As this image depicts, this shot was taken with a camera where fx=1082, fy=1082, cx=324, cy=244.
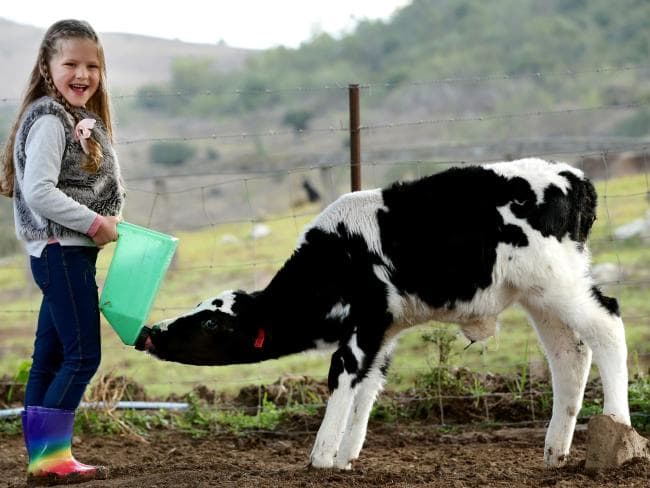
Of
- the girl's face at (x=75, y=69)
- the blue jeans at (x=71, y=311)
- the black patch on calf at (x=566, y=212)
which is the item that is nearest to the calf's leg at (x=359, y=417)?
the black patch on calf at (x=566, y=212)

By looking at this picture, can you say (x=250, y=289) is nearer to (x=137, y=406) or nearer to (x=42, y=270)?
(x=137, y=406)

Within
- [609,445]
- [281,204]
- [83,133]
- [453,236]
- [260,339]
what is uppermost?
[281,204]

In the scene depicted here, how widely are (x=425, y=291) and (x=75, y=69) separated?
2.11 metres

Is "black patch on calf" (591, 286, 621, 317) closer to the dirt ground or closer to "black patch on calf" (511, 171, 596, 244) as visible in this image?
"black patch on calf" (511, 171, 596, 244)

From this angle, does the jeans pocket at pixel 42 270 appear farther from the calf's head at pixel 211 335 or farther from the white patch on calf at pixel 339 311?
the white patch on calf at pixel 339 311

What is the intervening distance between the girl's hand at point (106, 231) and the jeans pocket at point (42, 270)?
0.91ft

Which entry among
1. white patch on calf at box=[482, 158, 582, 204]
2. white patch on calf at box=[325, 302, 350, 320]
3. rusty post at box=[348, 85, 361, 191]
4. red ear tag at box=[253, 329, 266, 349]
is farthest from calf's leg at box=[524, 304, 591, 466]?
rusty post at box=[348, 85, 361, 191]

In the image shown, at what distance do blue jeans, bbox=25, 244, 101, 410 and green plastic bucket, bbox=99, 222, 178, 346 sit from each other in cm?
10

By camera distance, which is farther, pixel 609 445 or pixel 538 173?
pixel 538 173

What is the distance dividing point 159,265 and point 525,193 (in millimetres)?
1932

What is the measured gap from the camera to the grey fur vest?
5.34 meters

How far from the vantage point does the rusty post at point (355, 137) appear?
24.1 ft

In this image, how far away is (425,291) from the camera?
5684 mm

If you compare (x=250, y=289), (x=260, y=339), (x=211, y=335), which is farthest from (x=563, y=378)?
(x=250, y=289)
